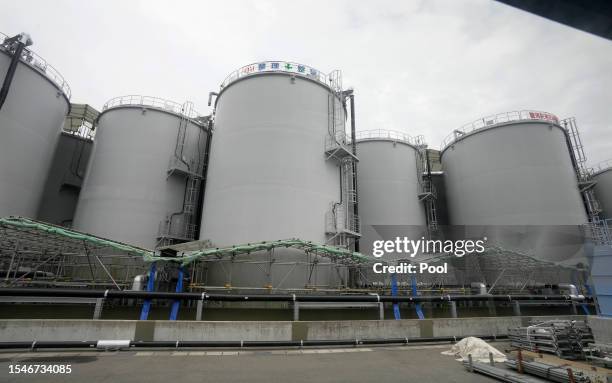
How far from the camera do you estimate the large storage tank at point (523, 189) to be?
22.3 m

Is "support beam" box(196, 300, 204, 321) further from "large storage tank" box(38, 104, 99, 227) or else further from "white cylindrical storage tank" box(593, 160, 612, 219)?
"white cylindrical storage tank" box(593, 160, 612, 219)

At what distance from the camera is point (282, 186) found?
18641 mm

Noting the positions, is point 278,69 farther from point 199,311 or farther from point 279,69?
point 199,311

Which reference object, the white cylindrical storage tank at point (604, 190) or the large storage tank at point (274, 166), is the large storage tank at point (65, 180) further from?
the white cylindrical storage tank at point (604, 190)

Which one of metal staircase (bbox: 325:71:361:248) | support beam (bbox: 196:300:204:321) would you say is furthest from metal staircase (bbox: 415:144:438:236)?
support beam (bbox: 196:300:204:321)

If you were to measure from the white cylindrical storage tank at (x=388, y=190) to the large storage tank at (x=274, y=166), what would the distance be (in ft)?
20.9

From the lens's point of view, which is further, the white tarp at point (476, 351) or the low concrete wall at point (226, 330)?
the low concrete wall at point (226, 330)

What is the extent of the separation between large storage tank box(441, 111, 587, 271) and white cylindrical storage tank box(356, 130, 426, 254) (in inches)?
171

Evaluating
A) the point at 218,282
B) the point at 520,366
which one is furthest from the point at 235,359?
the point at 218,282

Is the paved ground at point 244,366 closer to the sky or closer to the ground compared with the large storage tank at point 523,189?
closer to the ground

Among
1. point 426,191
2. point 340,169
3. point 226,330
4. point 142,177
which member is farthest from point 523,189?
point 142,177

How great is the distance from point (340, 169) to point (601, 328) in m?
15.4

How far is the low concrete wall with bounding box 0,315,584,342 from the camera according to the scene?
8.51m

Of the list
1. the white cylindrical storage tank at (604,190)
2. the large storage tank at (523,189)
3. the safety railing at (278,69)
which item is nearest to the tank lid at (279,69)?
the safety railing at (278,69)
